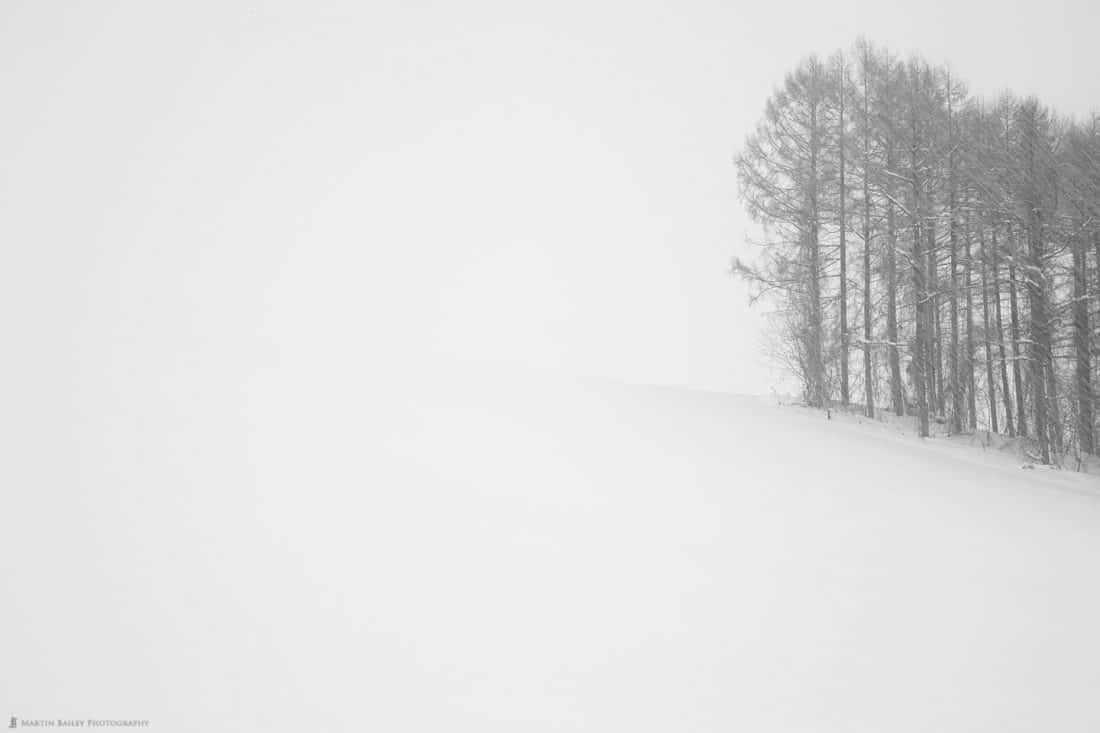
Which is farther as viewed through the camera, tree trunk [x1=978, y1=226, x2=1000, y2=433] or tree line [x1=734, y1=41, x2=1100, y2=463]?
tree trunk [x1=978, y1=226, x2=1000, y2=433]

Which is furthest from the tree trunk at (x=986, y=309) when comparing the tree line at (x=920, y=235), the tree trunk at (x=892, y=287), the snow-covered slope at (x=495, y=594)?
the snow-covered slope at (x=495, y=594)

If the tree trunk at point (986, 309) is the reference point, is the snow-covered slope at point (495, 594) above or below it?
below

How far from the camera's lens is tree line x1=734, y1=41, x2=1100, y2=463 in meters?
11.7

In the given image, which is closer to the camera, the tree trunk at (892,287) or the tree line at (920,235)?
the tree line at (920,235)

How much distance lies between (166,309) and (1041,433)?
51.1ft

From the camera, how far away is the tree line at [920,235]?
1171 cm

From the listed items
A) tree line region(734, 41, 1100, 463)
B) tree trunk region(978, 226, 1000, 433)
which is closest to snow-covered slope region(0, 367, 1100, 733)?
tree line region(734, 41, 1100, 463)

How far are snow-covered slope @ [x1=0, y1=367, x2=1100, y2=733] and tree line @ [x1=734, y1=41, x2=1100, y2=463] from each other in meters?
8.22

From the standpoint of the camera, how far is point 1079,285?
11938 mm

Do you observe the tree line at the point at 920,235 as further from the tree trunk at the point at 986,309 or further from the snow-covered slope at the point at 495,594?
the snow-covered slope at the point at 495,594

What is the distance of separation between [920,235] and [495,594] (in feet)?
43.1

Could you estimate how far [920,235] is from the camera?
40.6ft

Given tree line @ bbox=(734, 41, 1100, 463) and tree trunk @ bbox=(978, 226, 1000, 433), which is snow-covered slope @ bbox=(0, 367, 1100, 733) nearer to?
tree line @ bbox=(734, 41, 1100, 463)

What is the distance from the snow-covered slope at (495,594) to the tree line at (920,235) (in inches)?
323
